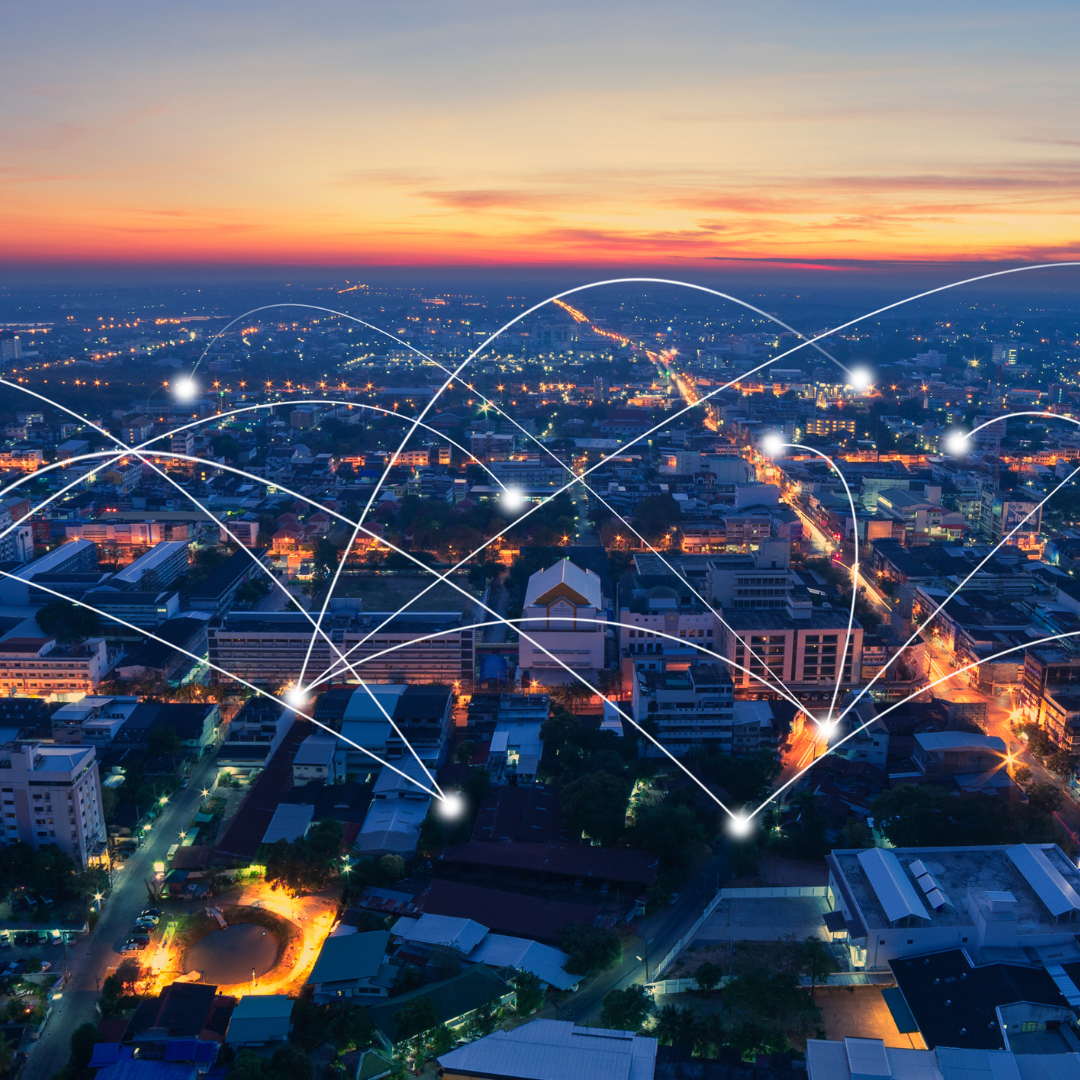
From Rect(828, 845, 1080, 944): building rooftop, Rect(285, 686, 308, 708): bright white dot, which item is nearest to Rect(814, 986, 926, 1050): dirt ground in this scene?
Rect(828, 845, 1080, 944): building rooftop

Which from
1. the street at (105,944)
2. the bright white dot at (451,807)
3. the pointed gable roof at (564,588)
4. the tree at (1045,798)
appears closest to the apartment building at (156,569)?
the street at (105,944)

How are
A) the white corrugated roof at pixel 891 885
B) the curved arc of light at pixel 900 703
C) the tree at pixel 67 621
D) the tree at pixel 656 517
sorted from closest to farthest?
the white corrugated roof at pixel 891 885
the curved arc of light at pixel 900 703
the tree at pixel 67 621
the tree at pixel 656 517

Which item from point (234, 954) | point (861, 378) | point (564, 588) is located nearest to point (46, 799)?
point (234, 954)

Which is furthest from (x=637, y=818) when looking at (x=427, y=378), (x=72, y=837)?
(x=427, y=378)

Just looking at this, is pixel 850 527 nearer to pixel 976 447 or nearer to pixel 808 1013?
pixel 976 447

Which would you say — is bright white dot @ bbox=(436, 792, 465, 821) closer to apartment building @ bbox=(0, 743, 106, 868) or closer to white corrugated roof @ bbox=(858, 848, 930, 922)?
apartment building @ bbox=(0, 743, 106, 868)

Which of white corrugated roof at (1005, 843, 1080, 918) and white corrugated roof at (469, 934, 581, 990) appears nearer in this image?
white corrugated roof at (469, 934, 581, 990)

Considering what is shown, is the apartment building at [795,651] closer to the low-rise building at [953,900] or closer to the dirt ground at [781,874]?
the dirt ground at [781,874]
